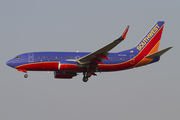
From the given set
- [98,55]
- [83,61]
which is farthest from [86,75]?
[98,55]

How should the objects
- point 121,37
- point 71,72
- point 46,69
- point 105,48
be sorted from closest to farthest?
1. point 121,37
2. point 105,48
3. point 46,69
4. point 71,72

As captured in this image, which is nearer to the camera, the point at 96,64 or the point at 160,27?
the point at 96,64

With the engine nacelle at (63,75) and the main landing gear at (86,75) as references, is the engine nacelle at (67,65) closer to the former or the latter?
the main landing gear at (86,75)

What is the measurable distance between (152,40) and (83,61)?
12.7 m

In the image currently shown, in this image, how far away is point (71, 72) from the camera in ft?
181

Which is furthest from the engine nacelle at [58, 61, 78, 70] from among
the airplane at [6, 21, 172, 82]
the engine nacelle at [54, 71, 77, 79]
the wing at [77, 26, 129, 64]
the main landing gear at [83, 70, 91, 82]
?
the engine nacelle at [54, 71, 77, 79]

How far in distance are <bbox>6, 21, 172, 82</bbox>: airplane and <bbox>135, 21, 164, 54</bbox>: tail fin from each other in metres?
0.18

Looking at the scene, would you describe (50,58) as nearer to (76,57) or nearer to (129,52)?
(76,57)

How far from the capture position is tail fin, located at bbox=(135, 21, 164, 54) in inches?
2207

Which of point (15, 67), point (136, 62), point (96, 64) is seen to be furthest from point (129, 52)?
point (15, 67)

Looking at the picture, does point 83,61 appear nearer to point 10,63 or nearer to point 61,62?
point 61,62

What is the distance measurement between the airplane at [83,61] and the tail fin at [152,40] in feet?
0.58

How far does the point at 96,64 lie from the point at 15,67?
37.8ft

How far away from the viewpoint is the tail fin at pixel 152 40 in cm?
5605
